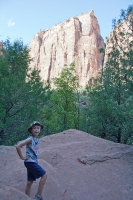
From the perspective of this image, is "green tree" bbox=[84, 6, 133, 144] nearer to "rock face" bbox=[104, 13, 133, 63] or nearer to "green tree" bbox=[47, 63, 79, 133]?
"rock face" bbox=[104, 13, 133, 63]

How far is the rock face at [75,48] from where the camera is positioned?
2279 inches

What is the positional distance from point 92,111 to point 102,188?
10166mm

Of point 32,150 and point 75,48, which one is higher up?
point 75,48

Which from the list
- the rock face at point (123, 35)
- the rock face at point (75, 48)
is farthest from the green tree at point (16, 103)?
the rock face at point (75, 48)

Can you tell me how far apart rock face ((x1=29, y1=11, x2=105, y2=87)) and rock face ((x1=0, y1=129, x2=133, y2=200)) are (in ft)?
163

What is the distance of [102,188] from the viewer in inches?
202

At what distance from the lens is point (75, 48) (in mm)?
59375

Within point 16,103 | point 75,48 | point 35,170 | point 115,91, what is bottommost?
point 35,170

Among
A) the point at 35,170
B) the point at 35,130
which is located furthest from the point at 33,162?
the point at 35,130

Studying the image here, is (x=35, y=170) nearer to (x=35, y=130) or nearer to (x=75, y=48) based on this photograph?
(x=35, y=130)

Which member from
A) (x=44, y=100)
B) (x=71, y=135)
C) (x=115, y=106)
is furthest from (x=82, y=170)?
(x=44, y=100)

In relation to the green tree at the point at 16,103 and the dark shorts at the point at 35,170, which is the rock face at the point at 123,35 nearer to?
the green tree at the point at 16,103

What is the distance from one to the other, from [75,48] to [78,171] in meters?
55.9

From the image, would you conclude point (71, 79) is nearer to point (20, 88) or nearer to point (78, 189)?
point (20, 88)
